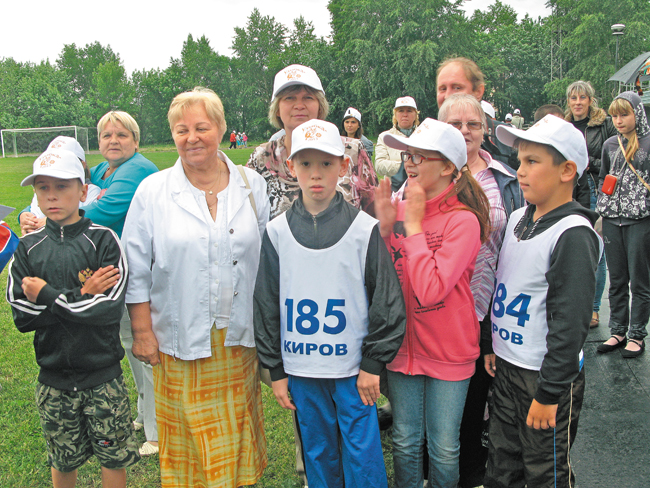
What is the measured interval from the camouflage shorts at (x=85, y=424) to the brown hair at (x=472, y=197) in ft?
6.46

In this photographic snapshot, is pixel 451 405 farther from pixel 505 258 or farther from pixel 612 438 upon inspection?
pixel 612 438

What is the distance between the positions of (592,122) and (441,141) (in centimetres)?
420

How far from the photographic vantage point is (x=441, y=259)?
7.21 ft

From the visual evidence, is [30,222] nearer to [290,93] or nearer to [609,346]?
[290,93]

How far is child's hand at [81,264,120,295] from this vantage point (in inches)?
91.0

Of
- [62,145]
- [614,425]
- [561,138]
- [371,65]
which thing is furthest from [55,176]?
[371,65]

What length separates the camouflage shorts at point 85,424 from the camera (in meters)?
2.42

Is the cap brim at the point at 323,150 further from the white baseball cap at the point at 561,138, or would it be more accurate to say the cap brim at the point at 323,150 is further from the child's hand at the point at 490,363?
the child's hand at the point at 490,363

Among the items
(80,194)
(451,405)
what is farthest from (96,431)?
(451,405)

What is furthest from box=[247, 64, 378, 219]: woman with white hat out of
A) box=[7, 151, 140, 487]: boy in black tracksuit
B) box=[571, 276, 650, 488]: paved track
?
box=[571, 276, 650, 488]: paved track

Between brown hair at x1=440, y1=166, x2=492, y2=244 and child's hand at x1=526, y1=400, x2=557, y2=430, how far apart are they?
0.82 meters

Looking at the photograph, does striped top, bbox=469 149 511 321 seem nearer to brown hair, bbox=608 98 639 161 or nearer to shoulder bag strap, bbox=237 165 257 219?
shoulder bag strap, bbox=237 165 257 219

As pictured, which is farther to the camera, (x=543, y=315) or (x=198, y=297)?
(x=198, y=297)

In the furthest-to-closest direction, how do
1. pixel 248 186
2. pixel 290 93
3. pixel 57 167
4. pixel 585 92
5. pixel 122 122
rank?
1. pixel 585 92
2. pixel 122 122
3. pixel 290 93
4. pixel 248 186
5. pixel 57 167
